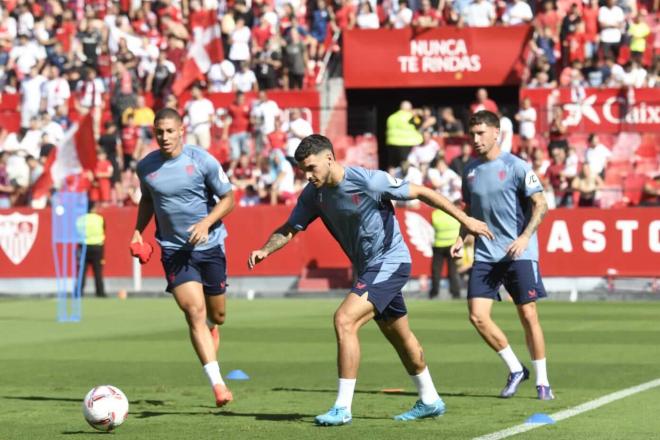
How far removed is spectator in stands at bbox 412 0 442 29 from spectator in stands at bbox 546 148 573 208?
4.46m

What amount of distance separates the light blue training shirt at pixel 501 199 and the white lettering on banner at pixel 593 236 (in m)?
16.9

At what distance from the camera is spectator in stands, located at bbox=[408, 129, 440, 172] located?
3146cm

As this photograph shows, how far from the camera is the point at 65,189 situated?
1260 inches

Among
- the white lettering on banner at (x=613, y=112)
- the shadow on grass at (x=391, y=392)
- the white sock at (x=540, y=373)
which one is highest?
the white lettering on banner at (x=613, y=112)

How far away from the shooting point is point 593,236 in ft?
97.0

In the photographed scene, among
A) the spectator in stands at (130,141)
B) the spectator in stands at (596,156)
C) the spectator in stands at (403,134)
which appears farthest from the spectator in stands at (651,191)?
the spectator in stands at (130,141)

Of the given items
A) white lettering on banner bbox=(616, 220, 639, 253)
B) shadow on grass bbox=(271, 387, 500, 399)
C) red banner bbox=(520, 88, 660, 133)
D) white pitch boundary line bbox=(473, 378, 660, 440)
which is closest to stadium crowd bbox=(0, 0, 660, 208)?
red banner bbox=(520, 88, 660, 133)

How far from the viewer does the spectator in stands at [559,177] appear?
30.3m

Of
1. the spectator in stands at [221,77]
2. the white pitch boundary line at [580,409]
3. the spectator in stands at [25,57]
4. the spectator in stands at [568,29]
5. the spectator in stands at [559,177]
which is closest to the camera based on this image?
the white pitch boundary line at [580,409]

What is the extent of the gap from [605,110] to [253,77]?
792 centimetres

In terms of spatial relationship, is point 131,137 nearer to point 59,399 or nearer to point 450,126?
point 450,126

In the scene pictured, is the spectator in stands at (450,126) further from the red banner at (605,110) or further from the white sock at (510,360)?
the white sock at (510,360)

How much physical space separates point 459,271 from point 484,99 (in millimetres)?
3640

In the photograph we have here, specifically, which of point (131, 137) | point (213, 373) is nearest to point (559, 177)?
point (131, 137)
